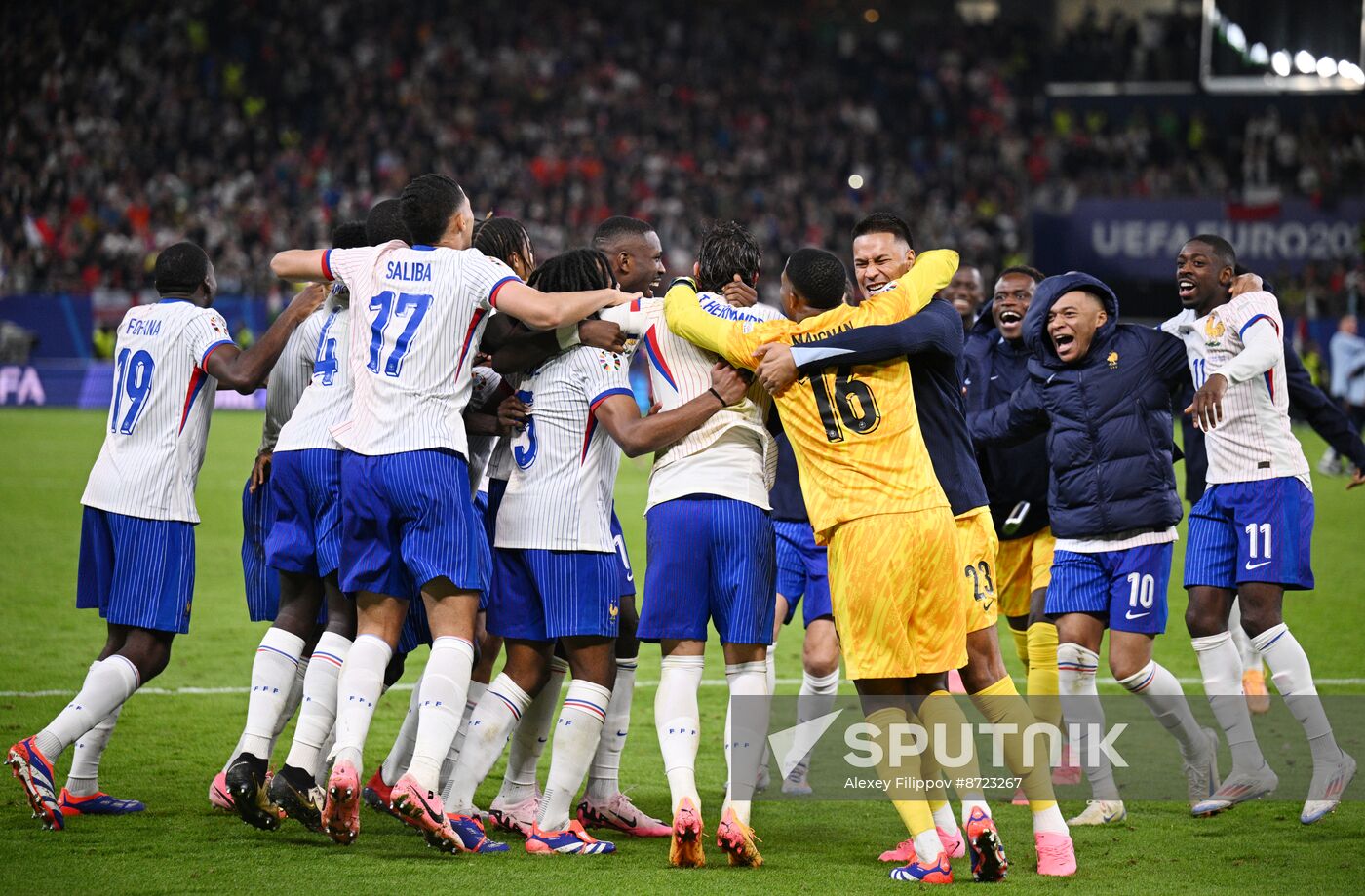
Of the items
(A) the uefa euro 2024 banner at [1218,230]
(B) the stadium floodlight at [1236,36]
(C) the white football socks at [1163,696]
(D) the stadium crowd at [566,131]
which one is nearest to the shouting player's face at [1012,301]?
(C) the white football socks at [1163,696]

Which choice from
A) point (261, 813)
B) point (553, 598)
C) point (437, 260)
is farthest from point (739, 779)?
point (437, 260)

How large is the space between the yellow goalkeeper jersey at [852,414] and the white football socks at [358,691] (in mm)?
1605

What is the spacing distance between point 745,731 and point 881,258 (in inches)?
73.6

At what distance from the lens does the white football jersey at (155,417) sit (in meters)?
5.78

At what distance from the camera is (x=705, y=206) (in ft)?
110

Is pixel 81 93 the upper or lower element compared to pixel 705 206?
upper

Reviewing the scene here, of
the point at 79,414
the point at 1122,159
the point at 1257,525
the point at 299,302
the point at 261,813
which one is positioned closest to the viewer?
the point at 261,813

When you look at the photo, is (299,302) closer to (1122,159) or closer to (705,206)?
(705,206)

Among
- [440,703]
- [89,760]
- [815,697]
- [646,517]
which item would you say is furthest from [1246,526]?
[89,760]

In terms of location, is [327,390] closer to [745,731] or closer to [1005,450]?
[745,731]

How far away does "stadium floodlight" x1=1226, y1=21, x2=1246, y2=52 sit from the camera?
25734 mm

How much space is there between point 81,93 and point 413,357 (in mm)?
31824

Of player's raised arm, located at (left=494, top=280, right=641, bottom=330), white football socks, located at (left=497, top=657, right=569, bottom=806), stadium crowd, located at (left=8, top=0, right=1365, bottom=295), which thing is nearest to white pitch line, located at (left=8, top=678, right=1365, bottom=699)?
white football socks, located at (left=497, top=657, right=569, bottom=806)

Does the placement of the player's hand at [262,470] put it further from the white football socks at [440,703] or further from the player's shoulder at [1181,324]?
the player's shoulder at [1181,324]
